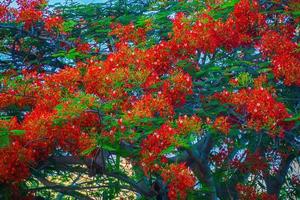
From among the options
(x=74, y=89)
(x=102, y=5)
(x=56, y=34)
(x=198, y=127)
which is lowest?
(x=198, y=127)

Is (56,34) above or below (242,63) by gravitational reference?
above

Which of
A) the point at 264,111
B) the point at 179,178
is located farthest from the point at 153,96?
the point at 264,111

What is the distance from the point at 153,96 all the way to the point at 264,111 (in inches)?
51.8

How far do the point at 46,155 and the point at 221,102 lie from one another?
2244 mm

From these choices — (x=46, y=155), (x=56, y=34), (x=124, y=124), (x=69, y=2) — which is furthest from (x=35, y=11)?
(x=124, y=124)

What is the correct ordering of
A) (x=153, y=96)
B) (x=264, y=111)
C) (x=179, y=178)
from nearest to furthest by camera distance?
1. (x=179, y=178)
2. (x=264, y=111)
3. (x=153, y=96)

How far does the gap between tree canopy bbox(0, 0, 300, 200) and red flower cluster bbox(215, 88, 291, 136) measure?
0.01 metres

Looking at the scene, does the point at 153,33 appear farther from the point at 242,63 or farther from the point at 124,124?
the point at 124,124

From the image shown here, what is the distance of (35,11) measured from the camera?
31.5 ft

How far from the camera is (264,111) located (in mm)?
6953

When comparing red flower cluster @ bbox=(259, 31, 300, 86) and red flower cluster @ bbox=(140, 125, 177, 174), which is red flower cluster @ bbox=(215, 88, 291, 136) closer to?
red flower cluster @ bbox=(259, 31, 300, 86)

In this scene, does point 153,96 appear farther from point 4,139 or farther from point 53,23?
point 53,23

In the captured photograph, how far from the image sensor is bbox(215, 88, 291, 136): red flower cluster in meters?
6.92

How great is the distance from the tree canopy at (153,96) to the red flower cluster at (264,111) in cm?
1
